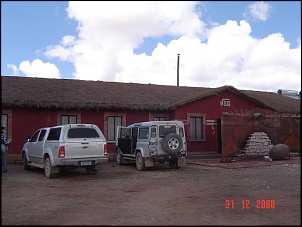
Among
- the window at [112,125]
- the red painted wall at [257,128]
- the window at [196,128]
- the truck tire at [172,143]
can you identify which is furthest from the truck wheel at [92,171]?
the window at [196,128]

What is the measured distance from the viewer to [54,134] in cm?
1395

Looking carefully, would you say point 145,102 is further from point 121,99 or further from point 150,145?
point 150,145

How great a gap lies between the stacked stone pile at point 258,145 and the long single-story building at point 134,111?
33cm

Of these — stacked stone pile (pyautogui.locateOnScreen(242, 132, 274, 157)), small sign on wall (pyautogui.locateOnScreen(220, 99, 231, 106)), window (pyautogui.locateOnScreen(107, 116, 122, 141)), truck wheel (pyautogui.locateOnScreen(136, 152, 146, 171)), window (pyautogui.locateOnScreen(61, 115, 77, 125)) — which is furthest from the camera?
small sign on wall (pyautogui.locateOnScreen(220, 99, 231, 106))

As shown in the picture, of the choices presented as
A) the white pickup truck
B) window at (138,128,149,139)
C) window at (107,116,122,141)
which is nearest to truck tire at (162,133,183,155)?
window at (138,128,149,139)

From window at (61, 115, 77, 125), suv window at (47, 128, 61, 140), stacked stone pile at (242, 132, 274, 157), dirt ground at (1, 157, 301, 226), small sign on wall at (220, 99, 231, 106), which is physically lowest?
dirt ground at (1, 157, 301, 226)

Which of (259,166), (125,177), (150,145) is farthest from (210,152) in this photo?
(125,177)

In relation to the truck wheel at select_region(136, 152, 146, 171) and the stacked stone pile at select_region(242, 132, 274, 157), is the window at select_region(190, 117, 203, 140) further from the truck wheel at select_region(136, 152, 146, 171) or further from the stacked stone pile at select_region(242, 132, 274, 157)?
the truck wheel at select_region(136, 152, 146, 171)

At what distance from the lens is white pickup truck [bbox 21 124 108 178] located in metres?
13.1

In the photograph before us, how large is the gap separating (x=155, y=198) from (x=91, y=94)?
14.3m

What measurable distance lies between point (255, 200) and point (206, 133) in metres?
15.4

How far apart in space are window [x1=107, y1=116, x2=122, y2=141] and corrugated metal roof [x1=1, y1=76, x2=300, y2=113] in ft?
3.22

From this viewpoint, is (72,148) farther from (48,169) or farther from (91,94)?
(91,94)

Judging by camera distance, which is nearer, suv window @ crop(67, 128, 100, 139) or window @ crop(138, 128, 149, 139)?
suv window @ crop(67, 128, 100, 139)
